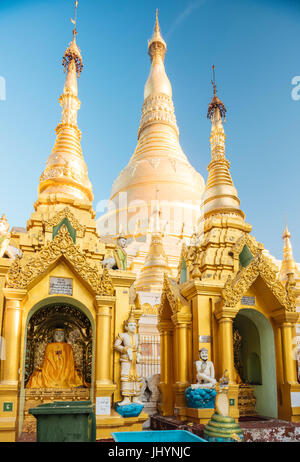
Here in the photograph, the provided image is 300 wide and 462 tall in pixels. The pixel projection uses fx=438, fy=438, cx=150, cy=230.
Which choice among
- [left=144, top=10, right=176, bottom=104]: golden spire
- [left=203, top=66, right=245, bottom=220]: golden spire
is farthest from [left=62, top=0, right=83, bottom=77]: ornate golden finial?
[left=144, top=10, right=176, bottom=104]: golden spire

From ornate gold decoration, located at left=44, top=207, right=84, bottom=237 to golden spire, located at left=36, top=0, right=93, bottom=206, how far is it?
1.66 m

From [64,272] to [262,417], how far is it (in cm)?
628

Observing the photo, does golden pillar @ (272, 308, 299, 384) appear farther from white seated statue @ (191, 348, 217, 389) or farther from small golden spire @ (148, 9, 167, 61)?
small golden spire @ (148, 9, 167, 61)

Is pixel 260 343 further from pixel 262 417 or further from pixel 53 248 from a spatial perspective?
pixel 53 248

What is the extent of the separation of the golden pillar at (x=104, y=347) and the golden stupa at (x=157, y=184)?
16.7m

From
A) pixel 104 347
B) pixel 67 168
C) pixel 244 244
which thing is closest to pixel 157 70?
pixel 67 168

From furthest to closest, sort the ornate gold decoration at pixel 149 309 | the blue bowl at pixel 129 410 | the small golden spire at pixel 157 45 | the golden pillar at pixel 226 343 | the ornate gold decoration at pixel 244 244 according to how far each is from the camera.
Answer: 1. the small golden spire at pixel 157 45
2. the ornate gold decoration at pixel 149 309
3. the ornate gold decoration at pixel 244 244
4. the golden pillar at pixel 226 343
5. the blue bowl at pixel 129 410

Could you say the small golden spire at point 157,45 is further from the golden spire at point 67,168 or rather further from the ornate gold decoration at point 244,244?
the ornate gold decoration at point 244,244

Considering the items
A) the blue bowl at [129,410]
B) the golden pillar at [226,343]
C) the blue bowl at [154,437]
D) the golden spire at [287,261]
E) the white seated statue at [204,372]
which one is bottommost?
the blue bowl at [129,410]

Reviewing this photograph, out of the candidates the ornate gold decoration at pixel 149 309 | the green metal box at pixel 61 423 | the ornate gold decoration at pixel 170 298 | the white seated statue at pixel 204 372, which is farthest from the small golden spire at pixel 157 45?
the green metal box at pixel 61 423

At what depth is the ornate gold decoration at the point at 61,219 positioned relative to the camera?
1130 centimetres

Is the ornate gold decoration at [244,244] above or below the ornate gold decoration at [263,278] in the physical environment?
above

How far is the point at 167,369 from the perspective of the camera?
12.2 meters

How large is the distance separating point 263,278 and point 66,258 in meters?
4.96
